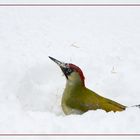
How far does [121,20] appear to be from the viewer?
36.9 feet

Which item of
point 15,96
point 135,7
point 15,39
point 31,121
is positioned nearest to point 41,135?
point 31,121

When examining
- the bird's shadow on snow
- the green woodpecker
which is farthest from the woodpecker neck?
the bird's shadow on snow

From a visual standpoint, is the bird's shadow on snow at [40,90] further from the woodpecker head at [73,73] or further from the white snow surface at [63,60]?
the woodpecker head at [73,73]

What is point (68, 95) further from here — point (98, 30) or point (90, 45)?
point (98, 30)

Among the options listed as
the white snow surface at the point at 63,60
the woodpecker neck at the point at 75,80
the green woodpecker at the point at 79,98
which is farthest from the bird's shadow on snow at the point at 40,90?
the woodpecker neck at the point at 75,80

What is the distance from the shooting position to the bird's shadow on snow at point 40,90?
24.8ft

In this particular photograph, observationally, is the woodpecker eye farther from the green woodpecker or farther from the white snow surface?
the white snow surface

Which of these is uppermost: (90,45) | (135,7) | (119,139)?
(135,7)

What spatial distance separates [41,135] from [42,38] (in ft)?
14.4

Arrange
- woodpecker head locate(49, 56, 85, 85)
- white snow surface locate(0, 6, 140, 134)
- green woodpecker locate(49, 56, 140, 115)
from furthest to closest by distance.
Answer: woodpecker head locate(49, 56, 85, 85) → green woodpecker locate(49, 56, 140, 115) → white snow surface locate(0, 6, 140, 134)

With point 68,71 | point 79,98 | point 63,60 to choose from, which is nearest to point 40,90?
point 68,71

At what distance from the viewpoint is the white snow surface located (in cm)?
592

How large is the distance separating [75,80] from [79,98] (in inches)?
10.6

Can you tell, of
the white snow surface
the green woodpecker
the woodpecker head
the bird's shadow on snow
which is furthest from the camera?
the bird's shadow on snow
